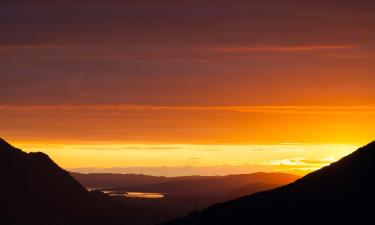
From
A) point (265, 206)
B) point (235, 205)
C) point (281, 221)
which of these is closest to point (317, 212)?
point (281, 221)

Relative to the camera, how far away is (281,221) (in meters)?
124

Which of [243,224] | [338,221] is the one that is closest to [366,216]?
[338,221]

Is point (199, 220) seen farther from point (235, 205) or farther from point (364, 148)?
point (364, 148)

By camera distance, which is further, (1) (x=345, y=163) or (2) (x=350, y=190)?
(1) (x=345, y=163)

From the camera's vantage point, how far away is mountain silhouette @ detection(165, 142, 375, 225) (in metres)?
118

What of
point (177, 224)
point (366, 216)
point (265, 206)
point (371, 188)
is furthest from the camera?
point (177, 224)

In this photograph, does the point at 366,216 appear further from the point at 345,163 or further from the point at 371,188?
the point at 345,163

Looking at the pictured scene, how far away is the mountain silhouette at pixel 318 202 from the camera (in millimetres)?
118438

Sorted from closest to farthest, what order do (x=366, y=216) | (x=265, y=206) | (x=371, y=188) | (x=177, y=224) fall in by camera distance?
(x=366, y=216) → (x=371, y=188) → (x=265, y=206) → (x=177, y=224)

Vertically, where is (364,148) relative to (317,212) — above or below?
above

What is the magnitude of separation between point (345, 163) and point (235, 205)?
22.9m

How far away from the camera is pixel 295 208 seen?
129000 mm

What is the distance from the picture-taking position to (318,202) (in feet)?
420

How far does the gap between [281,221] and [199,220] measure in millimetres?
21272
